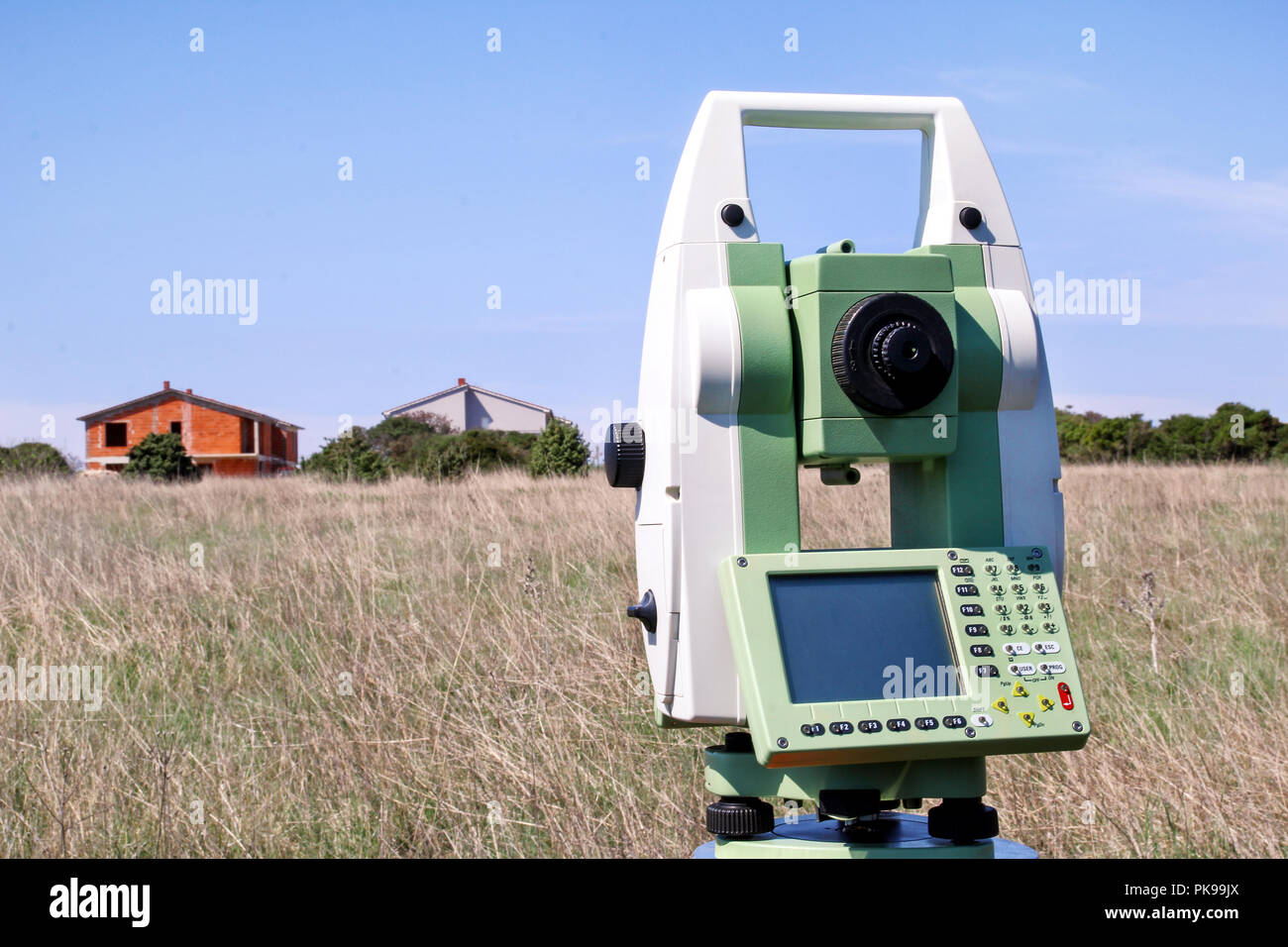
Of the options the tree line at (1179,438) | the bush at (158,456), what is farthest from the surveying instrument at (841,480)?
the bush at (158,456)

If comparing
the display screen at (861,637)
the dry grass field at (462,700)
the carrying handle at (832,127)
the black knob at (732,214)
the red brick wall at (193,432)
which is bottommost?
the dry grass field at (462,700)

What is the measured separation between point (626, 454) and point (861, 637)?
0.56 m

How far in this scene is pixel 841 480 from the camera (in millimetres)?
2014

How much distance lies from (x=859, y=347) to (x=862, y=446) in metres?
0.17

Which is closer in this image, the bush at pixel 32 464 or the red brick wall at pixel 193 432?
the bush at pixel 32 464

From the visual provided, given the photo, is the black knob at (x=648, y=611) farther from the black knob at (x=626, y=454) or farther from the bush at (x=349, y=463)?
the bush at (x=349, y=463)

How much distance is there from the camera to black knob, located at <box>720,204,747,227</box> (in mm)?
1852

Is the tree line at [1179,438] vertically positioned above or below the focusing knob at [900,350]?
above

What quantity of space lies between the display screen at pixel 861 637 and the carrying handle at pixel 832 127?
0.65 meters

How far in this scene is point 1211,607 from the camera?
213 inches

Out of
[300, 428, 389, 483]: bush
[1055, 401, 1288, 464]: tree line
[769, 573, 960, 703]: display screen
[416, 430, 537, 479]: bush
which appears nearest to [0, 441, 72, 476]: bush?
[300, 428, 389, 483]: bush

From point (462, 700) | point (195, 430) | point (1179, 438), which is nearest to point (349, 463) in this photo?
point (462, 700)

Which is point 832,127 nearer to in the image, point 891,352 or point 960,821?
point 891,352

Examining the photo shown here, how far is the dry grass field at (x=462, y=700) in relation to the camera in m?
3.22
